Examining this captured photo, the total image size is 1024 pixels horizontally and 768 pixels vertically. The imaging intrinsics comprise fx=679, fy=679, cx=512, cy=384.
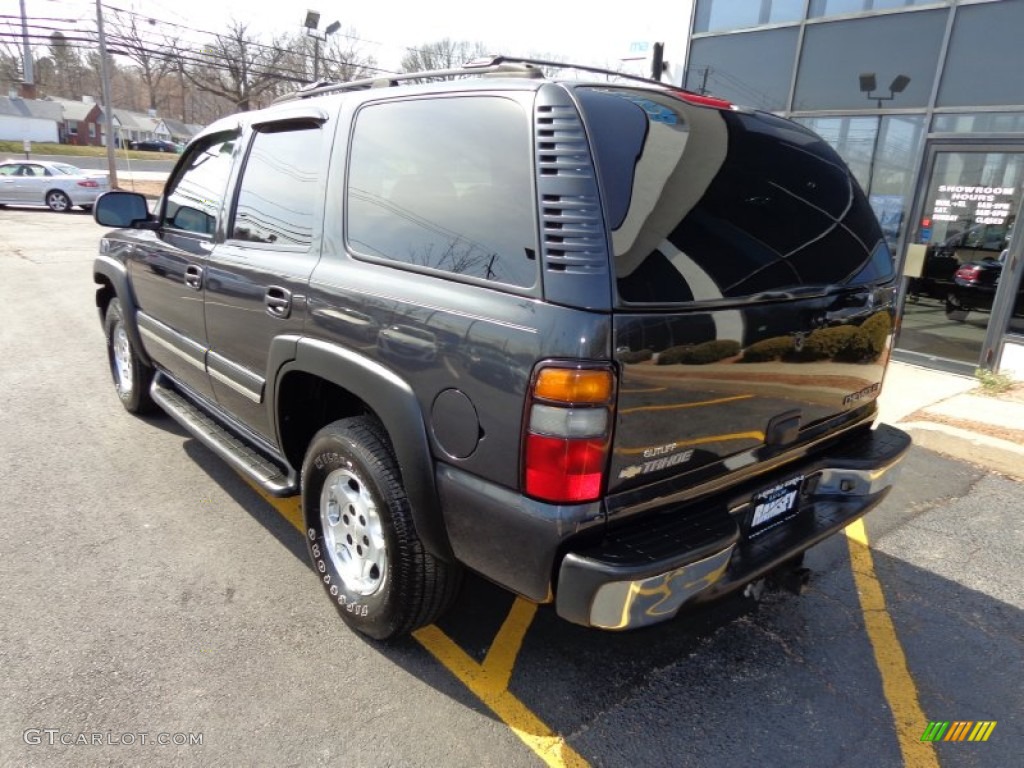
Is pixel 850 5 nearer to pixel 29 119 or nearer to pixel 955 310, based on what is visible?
pixel 955 310

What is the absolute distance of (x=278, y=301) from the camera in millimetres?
2756

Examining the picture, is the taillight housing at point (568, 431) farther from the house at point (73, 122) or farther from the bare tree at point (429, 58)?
the house at point (73, 122)

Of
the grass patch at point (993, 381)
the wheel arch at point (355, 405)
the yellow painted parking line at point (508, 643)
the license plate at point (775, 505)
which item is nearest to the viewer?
the wheel arch at point (355, 405)

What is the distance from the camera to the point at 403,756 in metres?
2.16

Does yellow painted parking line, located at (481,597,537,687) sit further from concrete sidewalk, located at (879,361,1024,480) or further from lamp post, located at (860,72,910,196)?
lamp post, located at (860,72,910,196)

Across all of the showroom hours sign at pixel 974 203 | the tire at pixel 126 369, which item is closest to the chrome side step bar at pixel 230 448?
the tire at pixel 126 369

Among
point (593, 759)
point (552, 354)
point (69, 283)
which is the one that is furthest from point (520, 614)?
point (69, 283)

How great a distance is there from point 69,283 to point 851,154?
11005 mm

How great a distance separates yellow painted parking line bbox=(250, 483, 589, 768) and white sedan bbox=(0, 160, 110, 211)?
23.7 meters

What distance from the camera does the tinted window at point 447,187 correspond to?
6.56ft

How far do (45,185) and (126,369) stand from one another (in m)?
21.0

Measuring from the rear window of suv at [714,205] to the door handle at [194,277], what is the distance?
7.36 feet

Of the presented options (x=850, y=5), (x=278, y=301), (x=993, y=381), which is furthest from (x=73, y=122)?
(x=993, y=381)

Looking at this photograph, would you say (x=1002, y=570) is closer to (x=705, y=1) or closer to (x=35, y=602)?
(x=35, y=602)
